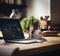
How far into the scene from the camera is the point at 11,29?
196 cm

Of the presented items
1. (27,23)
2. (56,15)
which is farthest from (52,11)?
(27,23)

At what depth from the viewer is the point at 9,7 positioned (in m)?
4.70

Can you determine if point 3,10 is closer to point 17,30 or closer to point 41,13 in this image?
point 41,13

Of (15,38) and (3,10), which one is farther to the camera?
(3,10)

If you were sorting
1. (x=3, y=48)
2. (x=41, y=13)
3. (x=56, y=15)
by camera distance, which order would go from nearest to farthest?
(x=3, y=48)
(x=56, y=15)
(x=41, y=13)

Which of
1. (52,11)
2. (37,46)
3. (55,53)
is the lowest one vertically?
(55,53)

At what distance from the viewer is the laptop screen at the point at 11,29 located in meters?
1.90

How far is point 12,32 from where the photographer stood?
6.40 feet

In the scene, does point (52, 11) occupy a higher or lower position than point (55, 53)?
higher

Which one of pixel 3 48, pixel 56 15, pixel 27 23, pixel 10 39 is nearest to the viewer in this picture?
pixel 3 48

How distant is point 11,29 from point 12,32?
0.03 metres

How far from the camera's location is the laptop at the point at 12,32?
189cm

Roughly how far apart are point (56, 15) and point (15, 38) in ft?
4.65

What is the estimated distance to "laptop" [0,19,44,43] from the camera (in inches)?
74.4
